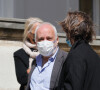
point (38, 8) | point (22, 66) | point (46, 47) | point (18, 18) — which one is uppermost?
point (38, 8)

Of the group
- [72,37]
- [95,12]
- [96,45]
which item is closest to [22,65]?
[72,37]

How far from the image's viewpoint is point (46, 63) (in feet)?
10.3

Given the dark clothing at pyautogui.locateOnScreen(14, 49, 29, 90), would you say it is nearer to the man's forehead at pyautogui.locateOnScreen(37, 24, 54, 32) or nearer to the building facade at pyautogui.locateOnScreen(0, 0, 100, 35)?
the man's forehead at pyautogui.locateOnScreen(37, 24, 54, 32)

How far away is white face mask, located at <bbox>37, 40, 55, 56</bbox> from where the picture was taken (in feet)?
10.2

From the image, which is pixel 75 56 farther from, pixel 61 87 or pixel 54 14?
pixel 54 14

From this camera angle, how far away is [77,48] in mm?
2734

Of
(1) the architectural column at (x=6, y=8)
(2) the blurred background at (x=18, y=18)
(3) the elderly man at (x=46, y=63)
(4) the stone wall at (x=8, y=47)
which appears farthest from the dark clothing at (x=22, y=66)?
(1) the architectural column at (x=6, y=8)

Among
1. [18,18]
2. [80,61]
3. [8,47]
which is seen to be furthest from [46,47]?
[18,18]

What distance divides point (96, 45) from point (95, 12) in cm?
286

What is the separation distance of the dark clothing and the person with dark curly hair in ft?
2.86

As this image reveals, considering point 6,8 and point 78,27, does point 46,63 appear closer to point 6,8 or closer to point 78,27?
point 78,27

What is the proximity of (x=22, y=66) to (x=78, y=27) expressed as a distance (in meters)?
1.07

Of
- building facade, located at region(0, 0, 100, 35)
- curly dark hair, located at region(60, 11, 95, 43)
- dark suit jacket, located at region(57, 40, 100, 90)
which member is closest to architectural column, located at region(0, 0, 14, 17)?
building facade, located at region(0, 0, 100, 35)

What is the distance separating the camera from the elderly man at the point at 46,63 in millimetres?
3016
